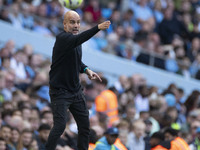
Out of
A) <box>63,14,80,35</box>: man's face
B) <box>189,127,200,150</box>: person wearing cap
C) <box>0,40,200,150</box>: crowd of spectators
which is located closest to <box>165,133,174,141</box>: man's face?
<box>0,40,200,150</box>: crowd of spectators

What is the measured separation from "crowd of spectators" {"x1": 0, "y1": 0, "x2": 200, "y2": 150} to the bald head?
114 inches

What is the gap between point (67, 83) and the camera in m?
8.15

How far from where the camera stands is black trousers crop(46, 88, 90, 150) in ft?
26.3

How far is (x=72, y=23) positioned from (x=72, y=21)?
4cm

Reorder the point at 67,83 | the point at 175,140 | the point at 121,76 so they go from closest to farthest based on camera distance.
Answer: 1. the point at 67,83
2. the point at 175,140
3. the point at 121,76

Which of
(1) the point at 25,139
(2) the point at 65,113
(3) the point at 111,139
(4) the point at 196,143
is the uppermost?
(2) the point at 65,113

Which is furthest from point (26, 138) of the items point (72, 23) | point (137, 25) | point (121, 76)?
point (137, 25)

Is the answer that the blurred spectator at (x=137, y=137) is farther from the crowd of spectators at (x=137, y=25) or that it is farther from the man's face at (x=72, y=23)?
the crowd of spectators at (x=137, y=25)

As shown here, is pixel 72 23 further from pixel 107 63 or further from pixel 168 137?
pixel 107 63

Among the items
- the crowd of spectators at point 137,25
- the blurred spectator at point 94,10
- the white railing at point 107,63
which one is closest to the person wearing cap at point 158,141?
the white railing at point 107,63

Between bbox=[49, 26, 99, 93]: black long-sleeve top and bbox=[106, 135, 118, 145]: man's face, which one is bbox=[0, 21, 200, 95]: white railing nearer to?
bbox=[106, 135, 118, 145]: man's face

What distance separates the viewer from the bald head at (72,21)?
8.00 m

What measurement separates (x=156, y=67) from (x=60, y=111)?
11038 millimetres

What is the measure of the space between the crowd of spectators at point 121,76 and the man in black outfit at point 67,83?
7.00 feet
